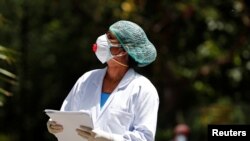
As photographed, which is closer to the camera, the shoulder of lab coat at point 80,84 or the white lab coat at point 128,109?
the white lab coat at point 128,109

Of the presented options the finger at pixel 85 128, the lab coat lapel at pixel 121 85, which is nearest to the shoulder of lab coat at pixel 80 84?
the lab coat lapel at pixel 121 85

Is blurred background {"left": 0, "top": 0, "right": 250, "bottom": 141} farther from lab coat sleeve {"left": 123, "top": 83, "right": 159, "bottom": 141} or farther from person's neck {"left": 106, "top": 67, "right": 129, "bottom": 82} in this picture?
lab coat sleeve {"left": 123, "top": 83, "right": 159, "bottom": 141}

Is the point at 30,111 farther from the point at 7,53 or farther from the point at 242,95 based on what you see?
the point at 7,53

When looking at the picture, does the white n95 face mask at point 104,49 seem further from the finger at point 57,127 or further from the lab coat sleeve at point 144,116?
the finger at point 57,127

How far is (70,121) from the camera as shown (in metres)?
4.53

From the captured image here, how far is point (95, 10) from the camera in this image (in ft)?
42.2

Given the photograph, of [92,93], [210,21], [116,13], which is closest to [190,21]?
[210,21]

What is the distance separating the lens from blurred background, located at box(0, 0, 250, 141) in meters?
12.7

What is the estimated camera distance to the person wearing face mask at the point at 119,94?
14.9 feet

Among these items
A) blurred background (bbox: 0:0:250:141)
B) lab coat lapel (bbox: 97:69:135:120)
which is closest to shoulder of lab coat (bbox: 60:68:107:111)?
lab coat lapel (bbox: 97:69:135:120)

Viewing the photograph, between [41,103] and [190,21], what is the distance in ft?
9.04

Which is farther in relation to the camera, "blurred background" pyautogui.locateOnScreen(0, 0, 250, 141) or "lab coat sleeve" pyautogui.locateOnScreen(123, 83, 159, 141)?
"blurred background" pyautogui.locateOnScreen(0, 0, 250, 141)

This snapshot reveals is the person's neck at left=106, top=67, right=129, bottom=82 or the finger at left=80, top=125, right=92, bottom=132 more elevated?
the person's neck at left=106, top=67, right=129, bottom=82

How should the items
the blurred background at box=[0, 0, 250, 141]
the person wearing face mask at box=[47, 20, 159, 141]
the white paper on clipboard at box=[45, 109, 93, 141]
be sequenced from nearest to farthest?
the white paper on clipboard at box=[45, 109, 93, 141] < the person wearing face mask at box=[47, 20, 159, 141] < the blurred background at box=[0, 0, 250, 141]
